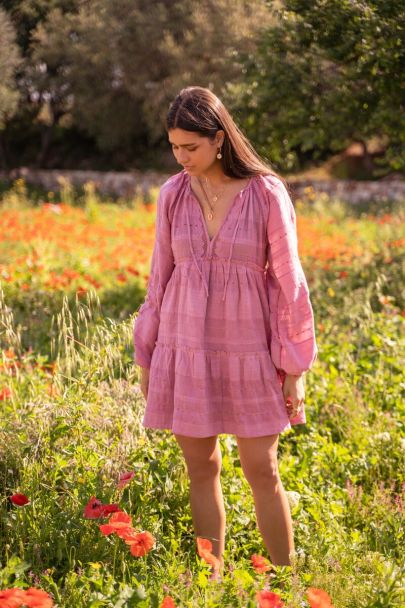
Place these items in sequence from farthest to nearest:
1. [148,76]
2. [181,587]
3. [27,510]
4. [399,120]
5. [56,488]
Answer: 1. [148,76]
2. [399,120]
3. [56,488]
4. [27,510]
5. [181,587]

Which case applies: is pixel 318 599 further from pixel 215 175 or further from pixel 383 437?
pixel 383 437

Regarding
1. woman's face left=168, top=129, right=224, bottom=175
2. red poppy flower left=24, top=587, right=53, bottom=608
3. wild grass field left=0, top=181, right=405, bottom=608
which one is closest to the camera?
red poppy flower left=24, top=587, right=53, bottom=608

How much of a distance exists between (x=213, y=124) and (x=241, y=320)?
70 centimetres

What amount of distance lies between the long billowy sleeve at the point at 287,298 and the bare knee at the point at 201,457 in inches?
15.9

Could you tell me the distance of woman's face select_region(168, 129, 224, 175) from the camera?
2.53 meters

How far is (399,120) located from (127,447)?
503 cm

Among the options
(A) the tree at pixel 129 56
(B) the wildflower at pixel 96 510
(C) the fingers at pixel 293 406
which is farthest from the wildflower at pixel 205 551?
(A) the tree at pixel 129 56

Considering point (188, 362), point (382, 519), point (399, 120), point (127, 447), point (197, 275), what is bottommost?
point (382, 519)

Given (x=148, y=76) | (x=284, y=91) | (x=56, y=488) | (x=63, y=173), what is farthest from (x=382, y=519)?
(x=63, y=173)

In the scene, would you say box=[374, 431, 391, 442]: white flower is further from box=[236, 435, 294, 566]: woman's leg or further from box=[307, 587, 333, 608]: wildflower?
box=[307, 587, 333, 608]: wildflower

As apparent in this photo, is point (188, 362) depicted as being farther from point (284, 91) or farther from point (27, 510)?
point (284, 91)

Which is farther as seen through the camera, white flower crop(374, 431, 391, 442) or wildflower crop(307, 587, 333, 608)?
white flower crop(374, 431, 391, 442)

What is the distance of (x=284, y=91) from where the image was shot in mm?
7500

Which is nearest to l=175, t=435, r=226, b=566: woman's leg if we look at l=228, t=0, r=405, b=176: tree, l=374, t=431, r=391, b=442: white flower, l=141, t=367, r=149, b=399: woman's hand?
l=141, t=367, r=149, b=399: woman's hand
